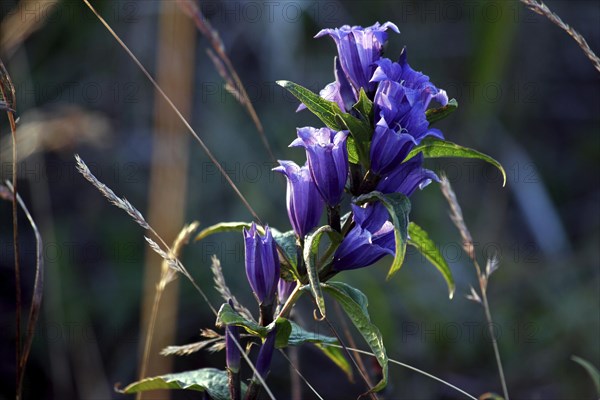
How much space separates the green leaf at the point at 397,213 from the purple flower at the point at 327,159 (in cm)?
6

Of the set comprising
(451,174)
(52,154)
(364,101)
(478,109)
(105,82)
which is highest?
(364,101)

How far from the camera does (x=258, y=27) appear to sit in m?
4.36

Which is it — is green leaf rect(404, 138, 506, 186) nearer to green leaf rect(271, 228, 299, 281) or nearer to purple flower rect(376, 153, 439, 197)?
purple flower rect(376, 153, 439, 197)

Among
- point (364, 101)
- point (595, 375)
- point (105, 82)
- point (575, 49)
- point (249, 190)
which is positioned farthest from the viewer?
point (575, 49)

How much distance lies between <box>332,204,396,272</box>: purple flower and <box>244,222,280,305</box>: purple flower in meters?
0.13

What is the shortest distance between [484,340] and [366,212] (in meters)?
2.40

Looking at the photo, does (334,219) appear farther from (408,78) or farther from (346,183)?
(408,78)

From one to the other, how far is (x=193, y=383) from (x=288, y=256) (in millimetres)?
337

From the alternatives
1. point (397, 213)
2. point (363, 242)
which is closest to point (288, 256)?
point (363, 242)

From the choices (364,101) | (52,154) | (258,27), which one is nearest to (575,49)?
(258,27)

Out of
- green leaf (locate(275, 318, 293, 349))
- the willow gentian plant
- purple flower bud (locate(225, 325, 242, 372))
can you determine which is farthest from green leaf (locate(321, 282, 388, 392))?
purple flower bud (locate(225, 325, 242, 372))

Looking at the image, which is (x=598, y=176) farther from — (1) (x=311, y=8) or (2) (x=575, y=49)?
(1) (x=311, y=8)

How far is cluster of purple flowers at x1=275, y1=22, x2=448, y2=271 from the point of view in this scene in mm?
1374

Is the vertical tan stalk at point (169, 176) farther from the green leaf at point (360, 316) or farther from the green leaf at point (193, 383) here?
the green leaf at point (360, 316)
